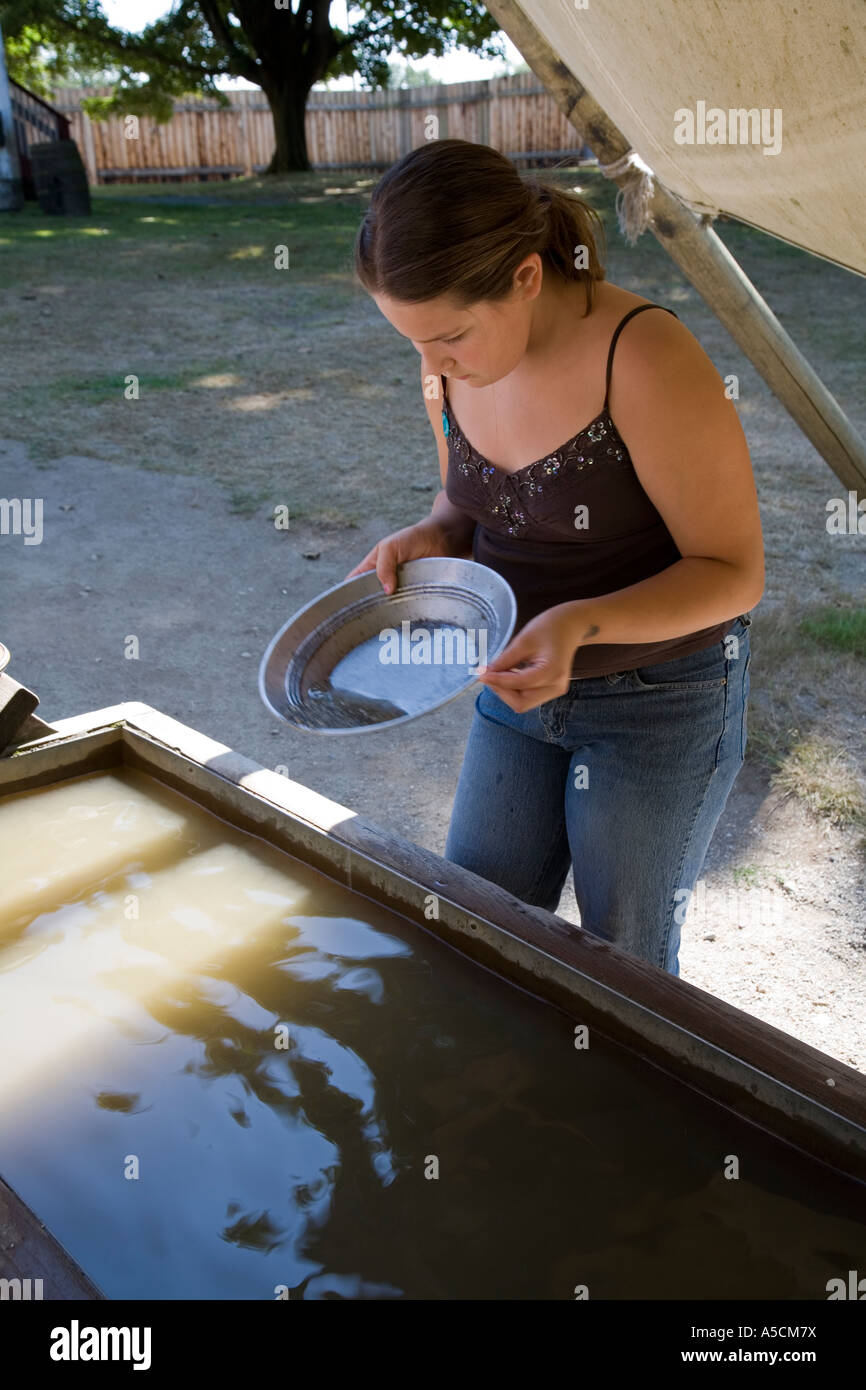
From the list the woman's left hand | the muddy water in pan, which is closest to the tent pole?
the woman's left hand

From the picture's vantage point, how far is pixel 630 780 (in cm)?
166

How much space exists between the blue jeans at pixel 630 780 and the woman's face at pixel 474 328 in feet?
1.49

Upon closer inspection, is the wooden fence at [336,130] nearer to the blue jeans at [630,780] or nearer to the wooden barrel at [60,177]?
the wooden barrel at [60,177]

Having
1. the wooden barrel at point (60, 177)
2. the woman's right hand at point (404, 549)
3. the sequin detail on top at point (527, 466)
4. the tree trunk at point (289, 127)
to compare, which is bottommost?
the woman's right hand at point (404, 549)

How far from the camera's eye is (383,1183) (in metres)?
1.41

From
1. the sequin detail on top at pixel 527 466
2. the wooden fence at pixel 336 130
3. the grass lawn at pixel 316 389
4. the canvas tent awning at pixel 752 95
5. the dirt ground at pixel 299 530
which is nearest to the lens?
the canvas tent awning at pixel 752 95

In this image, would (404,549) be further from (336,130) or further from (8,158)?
(336,130)

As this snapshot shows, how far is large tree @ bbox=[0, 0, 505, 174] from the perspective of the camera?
1466cm

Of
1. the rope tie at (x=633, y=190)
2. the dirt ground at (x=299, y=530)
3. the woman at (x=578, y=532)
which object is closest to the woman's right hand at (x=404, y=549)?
the woman at (x=578, y=532)

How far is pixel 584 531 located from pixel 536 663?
27 centimetres

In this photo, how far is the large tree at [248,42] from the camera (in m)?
14.7

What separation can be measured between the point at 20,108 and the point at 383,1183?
1359cm

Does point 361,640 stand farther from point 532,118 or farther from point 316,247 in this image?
point 532,118
